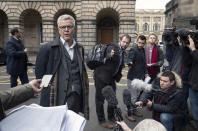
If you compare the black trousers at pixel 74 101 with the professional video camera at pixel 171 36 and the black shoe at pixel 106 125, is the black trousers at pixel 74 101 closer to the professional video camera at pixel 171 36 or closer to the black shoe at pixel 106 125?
the black shoe at pixel 106 125

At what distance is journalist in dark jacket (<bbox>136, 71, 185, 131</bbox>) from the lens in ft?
9.80

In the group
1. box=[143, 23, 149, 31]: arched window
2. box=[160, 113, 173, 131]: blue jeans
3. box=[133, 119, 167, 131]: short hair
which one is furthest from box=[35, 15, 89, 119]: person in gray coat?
box=[143, 23, 149, 31]: arched window

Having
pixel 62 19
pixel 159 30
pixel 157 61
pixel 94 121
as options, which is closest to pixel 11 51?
pixel 94 121

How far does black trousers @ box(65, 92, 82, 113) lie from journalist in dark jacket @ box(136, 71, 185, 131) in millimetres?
1052

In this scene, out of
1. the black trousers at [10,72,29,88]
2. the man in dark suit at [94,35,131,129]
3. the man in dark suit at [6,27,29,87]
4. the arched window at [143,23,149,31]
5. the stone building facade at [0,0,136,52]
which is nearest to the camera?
the man in dark suit at [94,35,131,129]

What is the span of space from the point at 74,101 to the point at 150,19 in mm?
82808

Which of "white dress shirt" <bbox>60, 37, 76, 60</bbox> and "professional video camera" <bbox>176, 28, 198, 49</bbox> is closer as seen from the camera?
"white dress shirt" <bbox>60, 37, 76, 60</bbox>

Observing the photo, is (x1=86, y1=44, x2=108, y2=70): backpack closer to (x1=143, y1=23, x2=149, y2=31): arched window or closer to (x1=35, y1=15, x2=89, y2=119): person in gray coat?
(x1=35, y1=15, x2=89, y2=119): person in gray coat

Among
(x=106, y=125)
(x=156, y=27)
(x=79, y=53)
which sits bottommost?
(x=106, y=125)

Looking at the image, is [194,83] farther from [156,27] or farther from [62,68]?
[156,27]

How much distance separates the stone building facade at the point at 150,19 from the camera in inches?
3123

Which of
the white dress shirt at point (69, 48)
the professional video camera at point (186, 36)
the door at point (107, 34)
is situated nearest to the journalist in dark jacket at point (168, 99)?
the professional video camera at point (186, 36)

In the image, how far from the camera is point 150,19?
263 feet

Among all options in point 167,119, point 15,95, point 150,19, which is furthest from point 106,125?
point 150,19
